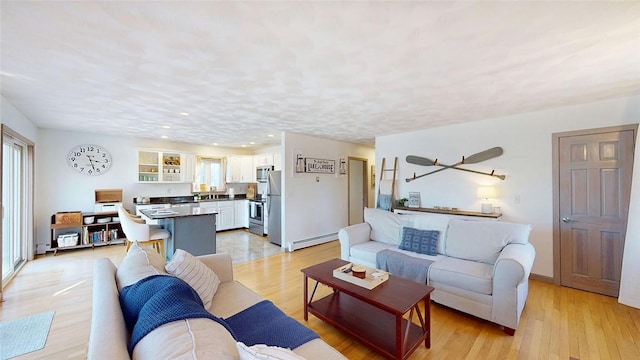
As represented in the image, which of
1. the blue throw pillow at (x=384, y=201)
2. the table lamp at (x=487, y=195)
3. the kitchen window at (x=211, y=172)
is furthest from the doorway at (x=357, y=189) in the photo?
the kitchen window at (x=211, y=172)

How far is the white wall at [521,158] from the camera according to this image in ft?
10.4

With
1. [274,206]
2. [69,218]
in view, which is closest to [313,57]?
[274,206]

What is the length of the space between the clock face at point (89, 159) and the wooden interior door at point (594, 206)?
800 cm

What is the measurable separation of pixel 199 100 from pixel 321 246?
359 cm

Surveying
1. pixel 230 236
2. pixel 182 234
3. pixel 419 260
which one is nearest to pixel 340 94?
pixel 419 260

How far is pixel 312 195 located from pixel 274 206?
2.83 ft

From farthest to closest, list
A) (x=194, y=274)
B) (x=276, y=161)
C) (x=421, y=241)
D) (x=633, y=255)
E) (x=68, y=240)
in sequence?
(x=276, y=161) < (x=68, y=240) < (x=421, y=241) < (x=633, y=255) < (x=194, y=274)

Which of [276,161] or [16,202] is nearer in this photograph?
[16,202]

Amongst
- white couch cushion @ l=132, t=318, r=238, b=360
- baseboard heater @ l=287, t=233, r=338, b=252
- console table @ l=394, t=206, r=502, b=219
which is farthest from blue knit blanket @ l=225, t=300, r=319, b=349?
console table @ l=394, t=206, r=502, b=219

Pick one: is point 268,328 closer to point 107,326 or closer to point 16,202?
point 107,326

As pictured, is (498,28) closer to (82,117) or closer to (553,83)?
(553,83)

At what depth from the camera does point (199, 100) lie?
9.77 feet

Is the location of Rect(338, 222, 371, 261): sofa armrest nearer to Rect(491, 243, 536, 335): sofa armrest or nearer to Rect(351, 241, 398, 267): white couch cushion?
Rect(351, 241, 398, 267): white couch cushion

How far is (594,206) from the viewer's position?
123 inches
